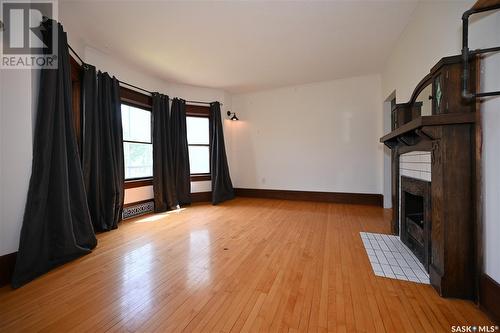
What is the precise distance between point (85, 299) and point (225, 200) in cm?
358

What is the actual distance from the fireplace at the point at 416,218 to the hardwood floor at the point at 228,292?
17.8 inches

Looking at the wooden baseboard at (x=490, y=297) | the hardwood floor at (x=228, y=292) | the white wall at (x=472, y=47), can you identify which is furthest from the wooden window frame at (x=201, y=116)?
the wooden baseboard at (x=490, y=297)

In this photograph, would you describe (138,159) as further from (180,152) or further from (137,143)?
(180,152)

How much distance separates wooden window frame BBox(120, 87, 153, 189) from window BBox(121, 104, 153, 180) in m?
0.05

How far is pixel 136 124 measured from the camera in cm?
385

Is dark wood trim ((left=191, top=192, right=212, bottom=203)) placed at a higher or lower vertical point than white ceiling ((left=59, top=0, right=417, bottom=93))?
lower

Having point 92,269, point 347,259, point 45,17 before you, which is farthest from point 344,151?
point 45,17

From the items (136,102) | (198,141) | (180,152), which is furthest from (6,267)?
(198,141)

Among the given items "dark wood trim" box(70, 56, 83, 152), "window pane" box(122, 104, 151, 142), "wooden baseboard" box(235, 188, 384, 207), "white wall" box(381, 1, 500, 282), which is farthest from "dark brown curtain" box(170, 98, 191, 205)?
"white wall" box(381, 1, 500, 282)

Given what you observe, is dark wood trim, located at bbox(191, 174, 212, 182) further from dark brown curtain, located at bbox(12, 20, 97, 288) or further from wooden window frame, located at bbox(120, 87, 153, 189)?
dark brown curtain, located at bbox(12, 20, 97, 288)

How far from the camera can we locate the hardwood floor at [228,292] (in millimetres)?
1227

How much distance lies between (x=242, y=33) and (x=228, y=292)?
297cm

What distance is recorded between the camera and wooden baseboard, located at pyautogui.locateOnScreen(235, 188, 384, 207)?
4211mm

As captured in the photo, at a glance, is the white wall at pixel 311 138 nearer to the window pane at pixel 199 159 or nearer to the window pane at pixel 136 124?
the window pane at pixel 199 159
